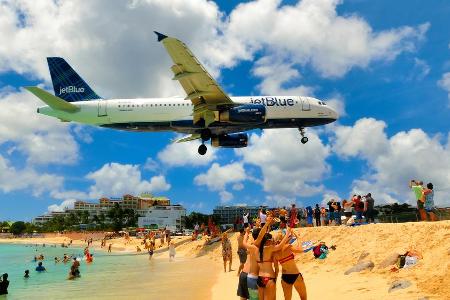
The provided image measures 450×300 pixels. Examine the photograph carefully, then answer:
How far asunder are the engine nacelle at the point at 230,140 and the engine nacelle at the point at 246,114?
4.01 m

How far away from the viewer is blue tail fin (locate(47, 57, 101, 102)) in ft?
126

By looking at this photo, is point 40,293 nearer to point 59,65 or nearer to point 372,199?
point 372,199

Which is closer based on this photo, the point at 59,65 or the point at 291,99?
the point at 291,99

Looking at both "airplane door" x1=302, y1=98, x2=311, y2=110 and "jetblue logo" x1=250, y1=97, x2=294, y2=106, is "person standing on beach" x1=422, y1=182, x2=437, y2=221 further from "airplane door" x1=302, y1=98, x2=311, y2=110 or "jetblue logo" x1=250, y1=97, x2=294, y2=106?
"airplane door" x1=302, y1=98, x2=311, y2=110

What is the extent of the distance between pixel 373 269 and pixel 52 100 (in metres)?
28.3

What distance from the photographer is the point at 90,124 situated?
36594 mm

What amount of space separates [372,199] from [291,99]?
1704 cm

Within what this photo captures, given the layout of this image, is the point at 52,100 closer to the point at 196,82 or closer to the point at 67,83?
the point at 67,83

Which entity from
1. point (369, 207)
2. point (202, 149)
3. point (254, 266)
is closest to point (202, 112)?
point (202, 149)

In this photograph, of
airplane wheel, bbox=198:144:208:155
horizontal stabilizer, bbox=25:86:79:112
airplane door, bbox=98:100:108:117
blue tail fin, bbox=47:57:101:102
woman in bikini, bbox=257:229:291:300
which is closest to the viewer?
woman in bikini, bbox=257:229:291:300

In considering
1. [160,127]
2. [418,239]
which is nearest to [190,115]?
[160,127]

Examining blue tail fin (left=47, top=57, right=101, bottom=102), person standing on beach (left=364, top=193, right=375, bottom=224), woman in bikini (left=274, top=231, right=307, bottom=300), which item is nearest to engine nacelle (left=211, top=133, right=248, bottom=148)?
blue tail fin (left=47, top=57, right=101, bottom=102)

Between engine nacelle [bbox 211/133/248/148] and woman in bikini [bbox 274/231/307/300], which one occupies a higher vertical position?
engine nacelle [bbox 211/133/248/148]

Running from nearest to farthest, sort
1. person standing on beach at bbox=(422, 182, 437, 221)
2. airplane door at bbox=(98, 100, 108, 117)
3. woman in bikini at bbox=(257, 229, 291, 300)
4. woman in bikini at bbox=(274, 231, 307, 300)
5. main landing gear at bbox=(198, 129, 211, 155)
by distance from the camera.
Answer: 1. woman in bikini at bbox=(257, 229, 291, 300)
2. woman in bikini at bbox=(274, 231, 307, 300)
3. person standing on beach at bbox=(422, 182, 437, 221)
4. main landing gear at bbox=(198, 129, 211, 155)
5. airplane door at bbox=(98, 100, 108, 117)
